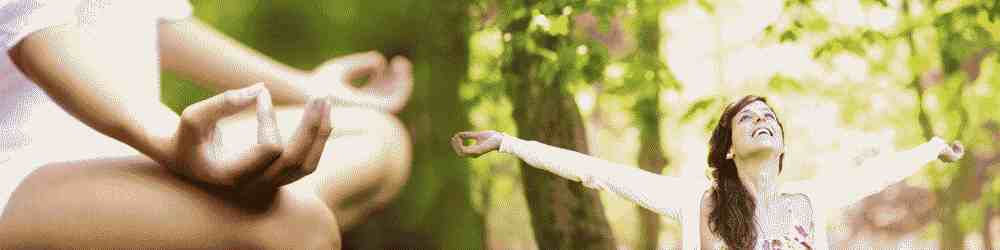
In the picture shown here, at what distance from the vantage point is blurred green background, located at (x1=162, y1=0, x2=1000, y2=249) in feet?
7.07

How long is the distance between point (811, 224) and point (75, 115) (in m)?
1.50

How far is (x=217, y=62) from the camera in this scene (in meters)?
2.00

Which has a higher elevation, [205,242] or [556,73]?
[205,242]

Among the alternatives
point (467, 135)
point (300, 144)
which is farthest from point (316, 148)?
point (467, 135)

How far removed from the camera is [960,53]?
378 centimetres

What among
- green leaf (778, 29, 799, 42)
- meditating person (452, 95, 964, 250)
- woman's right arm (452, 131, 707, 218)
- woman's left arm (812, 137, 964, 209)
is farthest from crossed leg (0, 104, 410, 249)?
green leaf (778, 29, 799, 42)

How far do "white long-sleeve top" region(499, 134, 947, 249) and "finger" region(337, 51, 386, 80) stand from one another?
0.40m

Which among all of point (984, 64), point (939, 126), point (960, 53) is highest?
point (960, 53)

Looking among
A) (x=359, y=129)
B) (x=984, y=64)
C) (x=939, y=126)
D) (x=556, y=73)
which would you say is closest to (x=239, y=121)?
(x=359, y=129)

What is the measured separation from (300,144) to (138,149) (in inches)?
9.5

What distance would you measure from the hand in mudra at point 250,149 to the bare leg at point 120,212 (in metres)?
0.06

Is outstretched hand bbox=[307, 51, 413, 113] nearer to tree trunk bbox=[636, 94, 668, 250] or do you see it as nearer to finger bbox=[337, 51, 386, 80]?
finger bbox=[337, 51, 386, 80]

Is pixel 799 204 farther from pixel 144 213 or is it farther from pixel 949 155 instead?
pixel 144 213

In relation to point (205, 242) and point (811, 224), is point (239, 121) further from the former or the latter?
point (811, 224)
